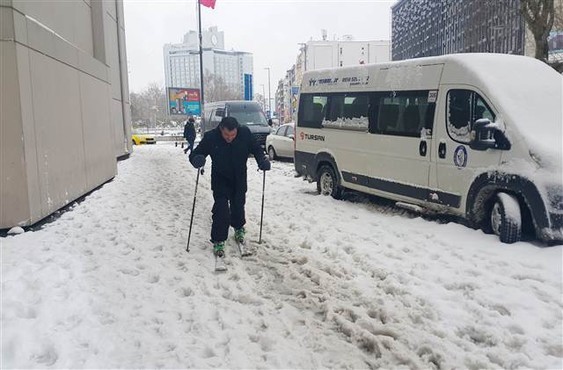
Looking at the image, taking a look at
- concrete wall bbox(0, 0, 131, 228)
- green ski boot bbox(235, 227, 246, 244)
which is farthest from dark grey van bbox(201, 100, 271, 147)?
green ski boot bbox(235, 227, 246, 244)

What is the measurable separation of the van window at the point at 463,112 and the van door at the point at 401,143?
392 mm

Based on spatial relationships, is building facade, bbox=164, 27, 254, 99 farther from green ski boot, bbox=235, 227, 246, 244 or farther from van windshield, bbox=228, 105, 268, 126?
Answer: green ski boot, bbox=235, 227, 246, 244

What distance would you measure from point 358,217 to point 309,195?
101 inches

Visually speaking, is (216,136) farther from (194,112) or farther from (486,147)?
(194,112)

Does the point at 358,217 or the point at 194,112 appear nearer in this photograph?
the point at 358,217

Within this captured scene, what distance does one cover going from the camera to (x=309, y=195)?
1073cm

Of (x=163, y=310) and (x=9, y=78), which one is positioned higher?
(x=9, y=78)

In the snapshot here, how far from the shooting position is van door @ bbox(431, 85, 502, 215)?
22.0 feet

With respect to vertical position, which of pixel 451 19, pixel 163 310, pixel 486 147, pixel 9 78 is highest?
pixel 451 19

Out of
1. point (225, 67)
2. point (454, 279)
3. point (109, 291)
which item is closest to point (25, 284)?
point (109, 291)

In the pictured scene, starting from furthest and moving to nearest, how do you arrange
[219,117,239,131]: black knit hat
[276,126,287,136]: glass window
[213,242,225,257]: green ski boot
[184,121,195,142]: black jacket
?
[184,121,195,142]: black jacket
[276,126,287,136]: glass window
[219,117,239,131]: black knit hat
[213,242,225,257]: green ski boot

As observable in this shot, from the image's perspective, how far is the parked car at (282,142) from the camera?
1922 centimetres

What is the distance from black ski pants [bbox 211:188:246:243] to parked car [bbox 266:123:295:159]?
1260 cm

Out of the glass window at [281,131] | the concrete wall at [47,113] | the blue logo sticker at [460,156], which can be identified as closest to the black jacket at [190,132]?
the glass window at [281,131]
